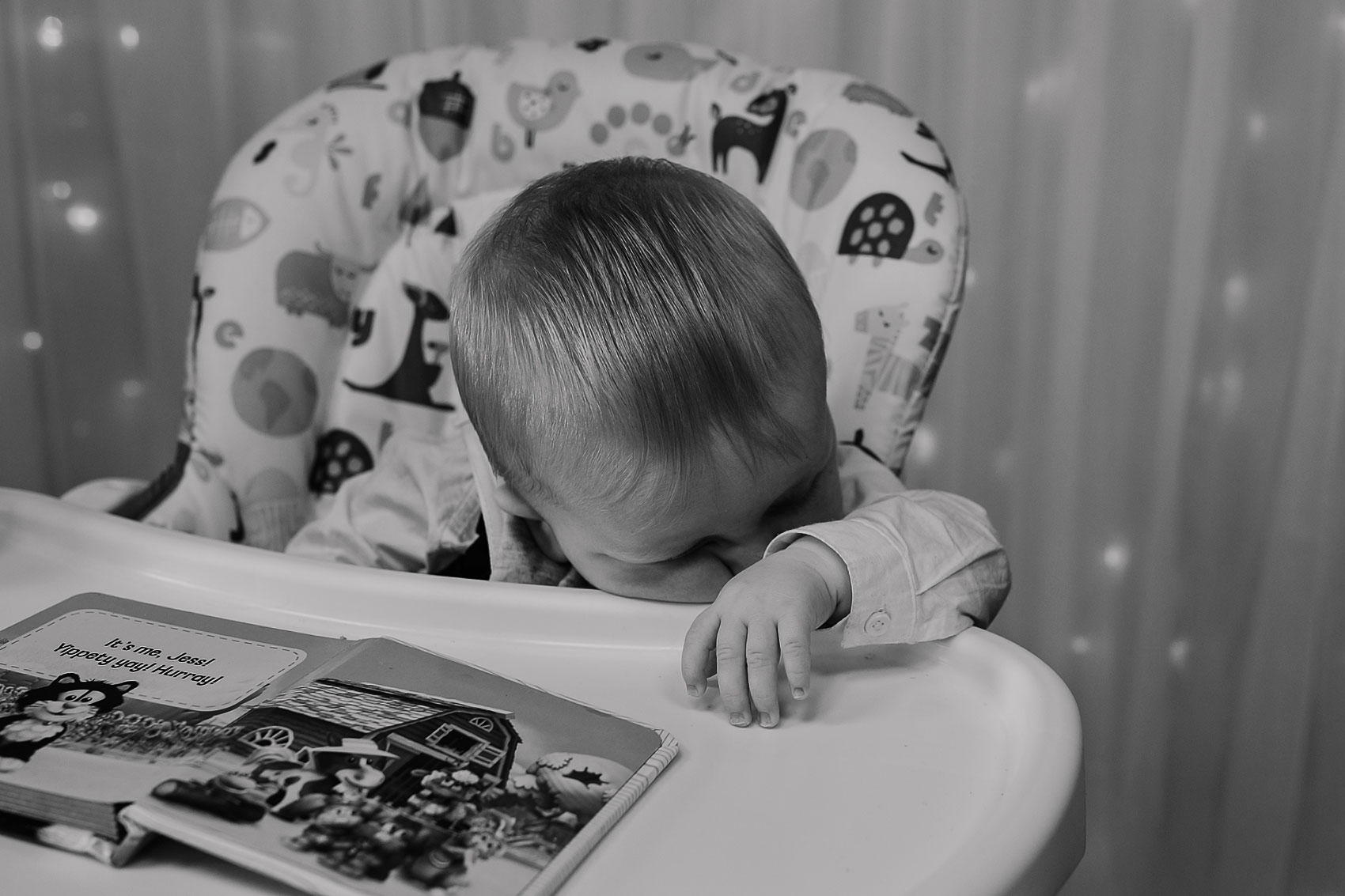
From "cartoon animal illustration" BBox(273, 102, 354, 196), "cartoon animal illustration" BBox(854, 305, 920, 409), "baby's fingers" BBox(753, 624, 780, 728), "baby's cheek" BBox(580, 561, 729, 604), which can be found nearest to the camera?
"baby's fingers" BBox(753, 624, 780, 728)

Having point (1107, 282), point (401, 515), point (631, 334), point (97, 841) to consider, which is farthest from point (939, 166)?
point (97, 841)

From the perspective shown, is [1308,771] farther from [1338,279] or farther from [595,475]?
[595,475]

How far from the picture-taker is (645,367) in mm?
611

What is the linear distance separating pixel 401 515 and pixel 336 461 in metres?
0.12

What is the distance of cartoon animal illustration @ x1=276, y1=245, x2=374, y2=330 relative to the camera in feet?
3.12

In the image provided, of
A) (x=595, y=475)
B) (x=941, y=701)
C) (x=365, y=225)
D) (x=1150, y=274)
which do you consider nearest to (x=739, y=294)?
(x=595, y=475)

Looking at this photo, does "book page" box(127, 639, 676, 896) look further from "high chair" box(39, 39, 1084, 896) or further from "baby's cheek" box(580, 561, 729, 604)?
"baby's cheek" box(580, 561, 729, 604)

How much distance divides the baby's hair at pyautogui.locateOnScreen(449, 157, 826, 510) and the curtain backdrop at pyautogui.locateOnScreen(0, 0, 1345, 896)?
807 millimetres

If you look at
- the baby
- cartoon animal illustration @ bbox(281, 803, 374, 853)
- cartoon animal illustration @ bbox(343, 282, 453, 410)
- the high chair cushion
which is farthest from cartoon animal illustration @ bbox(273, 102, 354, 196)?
cartoon animal illustration @ bbox(281, 803, 374, 853)

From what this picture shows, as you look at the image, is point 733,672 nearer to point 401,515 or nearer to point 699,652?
point 699,652

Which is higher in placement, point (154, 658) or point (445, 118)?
point (445, 118)

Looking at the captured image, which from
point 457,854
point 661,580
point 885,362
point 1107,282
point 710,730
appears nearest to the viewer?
point 457,854

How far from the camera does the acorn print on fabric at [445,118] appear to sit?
3.28 feet

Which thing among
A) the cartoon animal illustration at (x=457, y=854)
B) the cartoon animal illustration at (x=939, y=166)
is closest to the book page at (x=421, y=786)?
the cartoon animal illustration at (x=457, y=854)
